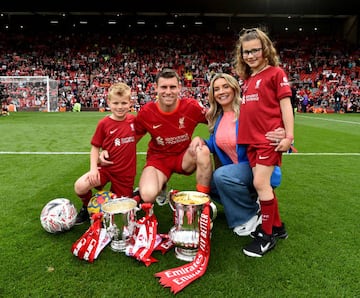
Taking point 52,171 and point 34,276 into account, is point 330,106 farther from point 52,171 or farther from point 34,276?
point 34,276

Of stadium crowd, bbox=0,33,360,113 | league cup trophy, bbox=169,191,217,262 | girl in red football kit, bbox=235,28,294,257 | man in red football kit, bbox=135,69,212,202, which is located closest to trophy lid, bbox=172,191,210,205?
league cup trophy, bbox=169,191,217,262

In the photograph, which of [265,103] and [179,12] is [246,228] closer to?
[265,103]

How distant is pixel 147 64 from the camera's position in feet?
103

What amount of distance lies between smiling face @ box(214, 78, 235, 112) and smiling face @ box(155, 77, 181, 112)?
0.41 m

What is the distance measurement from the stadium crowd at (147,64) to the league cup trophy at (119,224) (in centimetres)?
2239

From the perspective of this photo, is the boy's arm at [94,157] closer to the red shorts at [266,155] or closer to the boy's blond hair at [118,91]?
the boy's blond hair at [118,91]

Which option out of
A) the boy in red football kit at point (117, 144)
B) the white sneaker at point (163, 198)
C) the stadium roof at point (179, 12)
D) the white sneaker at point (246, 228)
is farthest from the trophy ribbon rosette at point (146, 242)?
the stadium roof at point (179, 12)

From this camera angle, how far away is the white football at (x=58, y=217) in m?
2.84

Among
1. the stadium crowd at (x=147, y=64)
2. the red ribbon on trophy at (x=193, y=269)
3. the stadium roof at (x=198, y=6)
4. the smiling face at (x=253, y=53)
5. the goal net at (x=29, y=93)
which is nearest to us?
the red ribbon on trophy at (x=193, y=269)

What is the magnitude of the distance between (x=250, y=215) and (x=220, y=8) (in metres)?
31.8

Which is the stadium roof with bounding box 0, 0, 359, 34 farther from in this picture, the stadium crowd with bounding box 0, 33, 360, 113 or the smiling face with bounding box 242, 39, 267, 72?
the smiling face with bounding box 242, 39, 267, 72

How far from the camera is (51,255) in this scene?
2.50m

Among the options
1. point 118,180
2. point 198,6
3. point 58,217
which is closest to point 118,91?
point 118,180

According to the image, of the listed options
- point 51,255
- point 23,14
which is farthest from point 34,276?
point 23,14
